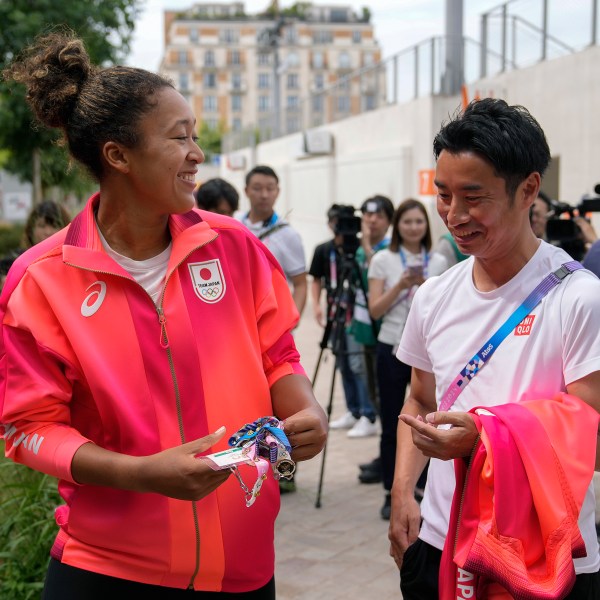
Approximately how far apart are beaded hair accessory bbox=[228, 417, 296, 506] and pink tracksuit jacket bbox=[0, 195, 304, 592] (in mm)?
189

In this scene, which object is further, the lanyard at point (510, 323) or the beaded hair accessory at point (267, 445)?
the lanyard at point (510, 323)

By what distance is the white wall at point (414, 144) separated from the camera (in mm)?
11820

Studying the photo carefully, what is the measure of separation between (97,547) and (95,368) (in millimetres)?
441

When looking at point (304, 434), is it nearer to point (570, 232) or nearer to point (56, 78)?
point (56, 78)

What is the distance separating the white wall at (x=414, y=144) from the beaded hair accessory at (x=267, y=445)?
136 centimetres

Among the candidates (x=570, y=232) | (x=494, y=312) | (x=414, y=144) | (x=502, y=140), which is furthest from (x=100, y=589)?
(x=414, y=144)

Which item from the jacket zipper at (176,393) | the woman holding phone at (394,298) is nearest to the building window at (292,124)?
the woman holding phone at (394,298)

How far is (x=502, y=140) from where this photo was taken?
226 cm

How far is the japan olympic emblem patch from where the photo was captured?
7.42ft

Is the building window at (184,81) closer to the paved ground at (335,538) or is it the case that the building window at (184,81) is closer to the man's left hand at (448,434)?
the paved ground at (335,538)

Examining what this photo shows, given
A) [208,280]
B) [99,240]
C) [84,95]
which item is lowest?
[208,280]

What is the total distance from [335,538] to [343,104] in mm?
18781

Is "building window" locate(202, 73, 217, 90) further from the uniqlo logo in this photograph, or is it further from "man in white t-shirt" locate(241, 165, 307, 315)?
the uniqlo logo

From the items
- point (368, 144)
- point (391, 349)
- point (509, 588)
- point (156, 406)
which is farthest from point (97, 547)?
point (368, 144)
